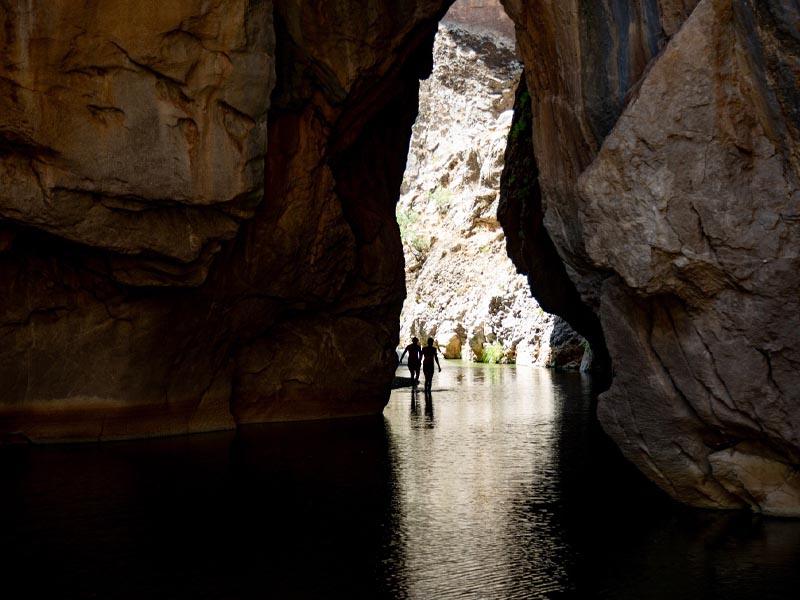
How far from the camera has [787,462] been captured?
29.3 ft

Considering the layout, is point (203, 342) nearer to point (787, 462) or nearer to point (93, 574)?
point (93, 574)

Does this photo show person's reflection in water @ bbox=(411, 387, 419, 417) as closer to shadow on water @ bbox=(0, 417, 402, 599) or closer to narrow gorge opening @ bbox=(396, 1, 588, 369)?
shadow on water @ bbox=(0, 417, 402, 599)

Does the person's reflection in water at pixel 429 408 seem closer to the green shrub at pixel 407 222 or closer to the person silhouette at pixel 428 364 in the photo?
the person silhouette at pixel 428 364

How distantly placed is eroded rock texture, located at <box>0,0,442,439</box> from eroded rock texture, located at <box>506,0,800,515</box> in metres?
6.12

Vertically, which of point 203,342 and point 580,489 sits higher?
point 203,342

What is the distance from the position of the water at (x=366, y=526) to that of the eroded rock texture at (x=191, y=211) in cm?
150

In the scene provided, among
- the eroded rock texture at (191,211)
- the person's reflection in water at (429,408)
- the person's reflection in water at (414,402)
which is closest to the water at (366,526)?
the eroded rock texture at (191,211)

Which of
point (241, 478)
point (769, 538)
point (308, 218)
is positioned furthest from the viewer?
point (308, 218)

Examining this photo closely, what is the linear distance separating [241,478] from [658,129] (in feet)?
20.7

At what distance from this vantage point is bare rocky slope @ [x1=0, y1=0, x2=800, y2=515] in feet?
29.0

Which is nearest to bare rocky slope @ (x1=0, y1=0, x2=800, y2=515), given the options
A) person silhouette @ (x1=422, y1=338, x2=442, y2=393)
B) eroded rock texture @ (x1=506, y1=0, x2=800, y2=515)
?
eroded rock texture @ (x1=506, y1=0, x2=800, y2=515)

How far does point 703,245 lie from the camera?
895 centimetres

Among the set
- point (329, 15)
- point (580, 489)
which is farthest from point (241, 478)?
point (329, 15)

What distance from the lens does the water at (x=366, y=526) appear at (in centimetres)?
731
